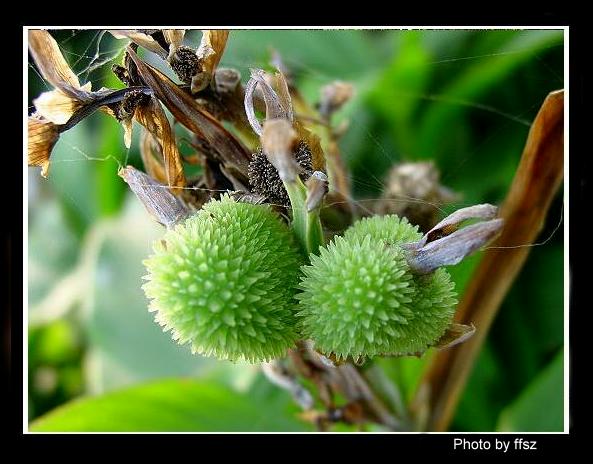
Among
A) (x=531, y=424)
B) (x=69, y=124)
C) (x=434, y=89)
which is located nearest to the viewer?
(x=69, y=124)

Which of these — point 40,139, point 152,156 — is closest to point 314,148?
point 152,156

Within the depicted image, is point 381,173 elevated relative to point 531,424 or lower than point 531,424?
elevated

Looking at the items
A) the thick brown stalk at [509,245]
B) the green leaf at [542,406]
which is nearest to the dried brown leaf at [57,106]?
the thick brown stalk at [509,245]

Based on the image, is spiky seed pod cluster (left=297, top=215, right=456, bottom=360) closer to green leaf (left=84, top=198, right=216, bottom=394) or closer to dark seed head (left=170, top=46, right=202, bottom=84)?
dark seed head (left=170, top=46, right=202, bottom=84)

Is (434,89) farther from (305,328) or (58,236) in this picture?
(58,236)

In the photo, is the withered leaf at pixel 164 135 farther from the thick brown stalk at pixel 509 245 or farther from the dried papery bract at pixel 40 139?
the thick brown stalk at pixel 509 245

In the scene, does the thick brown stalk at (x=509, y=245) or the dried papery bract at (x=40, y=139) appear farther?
the thick brown stalk at (x=509, y=245)
